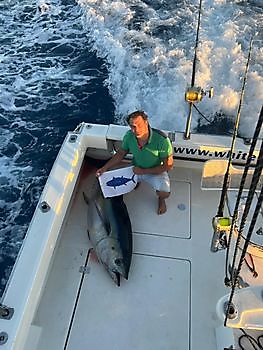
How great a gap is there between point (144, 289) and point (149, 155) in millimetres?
1018

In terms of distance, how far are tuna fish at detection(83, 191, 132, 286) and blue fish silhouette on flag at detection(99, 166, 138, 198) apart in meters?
0.06

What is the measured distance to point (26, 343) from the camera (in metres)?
3.01

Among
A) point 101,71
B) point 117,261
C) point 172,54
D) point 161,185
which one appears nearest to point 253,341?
point 117,261

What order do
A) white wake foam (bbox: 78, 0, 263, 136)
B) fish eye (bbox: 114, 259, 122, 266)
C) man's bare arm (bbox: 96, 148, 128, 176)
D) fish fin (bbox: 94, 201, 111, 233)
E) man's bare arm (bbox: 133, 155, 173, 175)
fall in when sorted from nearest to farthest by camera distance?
fish eye (bbox: 114, 259, 122, 266) → fish fin (bbox: 94, 201, 111, 233) → man's bare arm (bbox: 133, 155, 173, 175) → man's bare arm (bbox: 96, 148, 128, 176) → white wake foam (bbox: 78, 0, 263, 136)

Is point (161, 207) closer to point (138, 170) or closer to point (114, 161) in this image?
point (138, 170)

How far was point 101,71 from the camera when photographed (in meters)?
7.77

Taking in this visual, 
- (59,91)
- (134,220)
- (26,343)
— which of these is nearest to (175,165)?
(134,220)

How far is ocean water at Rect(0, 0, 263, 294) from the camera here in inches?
250

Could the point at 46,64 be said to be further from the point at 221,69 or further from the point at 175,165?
the point at 175,165

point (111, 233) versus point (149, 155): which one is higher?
point (149, 155)

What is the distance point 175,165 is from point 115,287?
128 centimetres

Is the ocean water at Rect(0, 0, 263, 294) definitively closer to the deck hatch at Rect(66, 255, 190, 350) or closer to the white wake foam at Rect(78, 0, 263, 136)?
the white wake foam at Rect(78, 0, 263, 136)

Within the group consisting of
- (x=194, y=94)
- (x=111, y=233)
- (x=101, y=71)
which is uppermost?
(x=194, y=94)

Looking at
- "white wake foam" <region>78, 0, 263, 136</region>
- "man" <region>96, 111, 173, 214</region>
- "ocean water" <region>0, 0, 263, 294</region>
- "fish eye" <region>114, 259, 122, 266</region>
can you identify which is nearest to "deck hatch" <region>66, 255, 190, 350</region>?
"fish eye" <region>114, 259, 122, 266</region>
